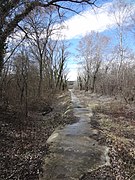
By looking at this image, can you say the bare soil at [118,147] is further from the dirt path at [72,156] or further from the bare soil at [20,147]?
the bare soil at [20,147]

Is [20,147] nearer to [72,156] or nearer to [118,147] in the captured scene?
[72,156]

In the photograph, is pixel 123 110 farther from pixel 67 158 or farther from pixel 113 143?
pixel 67 158

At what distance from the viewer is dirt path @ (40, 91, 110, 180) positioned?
5785 millimetres

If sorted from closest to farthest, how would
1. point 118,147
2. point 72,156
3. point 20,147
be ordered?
point 72,156
point 20,147
point 118,147

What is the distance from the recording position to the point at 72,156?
6.89 meters

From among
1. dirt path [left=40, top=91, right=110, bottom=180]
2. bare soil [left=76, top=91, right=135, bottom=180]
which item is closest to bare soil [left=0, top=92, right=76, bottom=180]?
dirt path [left=40, top=91, right=110, bottom=180]

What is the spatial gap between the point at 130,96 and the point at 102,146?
13177 mm

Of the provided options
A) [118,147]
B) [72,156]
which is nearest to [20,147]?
[72,156]

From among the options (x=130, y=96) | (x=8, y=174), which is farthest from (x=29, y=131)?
(x=130, y=96)

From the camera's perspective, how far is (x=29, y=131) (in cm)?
990

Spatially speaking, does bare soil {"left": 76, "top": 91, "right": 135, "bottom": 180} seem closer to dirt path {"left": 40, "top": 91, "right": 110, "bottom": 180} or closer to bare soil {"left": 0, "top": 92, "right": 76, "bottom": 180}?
dirt path {"left": 40, "top": 91, "right": 110, "bottom": 180}

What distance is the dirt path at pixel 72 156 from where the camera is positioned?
5785mm

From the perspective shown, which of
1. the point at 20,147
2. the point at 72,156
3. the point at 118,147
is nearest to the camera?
the point at 72,156

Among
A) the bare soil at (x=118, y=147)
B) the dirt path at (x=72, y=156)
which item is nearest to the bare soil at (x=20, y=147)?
the dirt path at (x=72, y=156)
